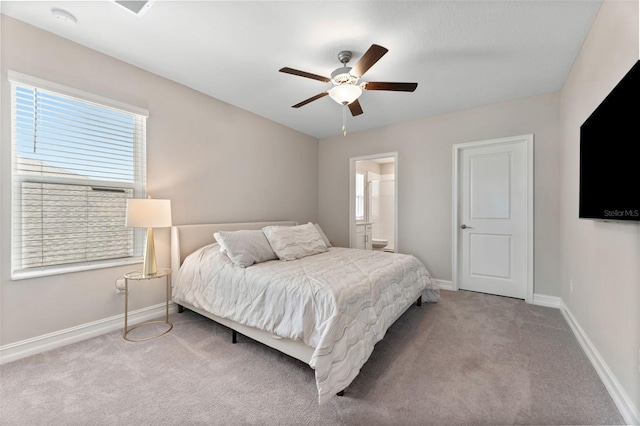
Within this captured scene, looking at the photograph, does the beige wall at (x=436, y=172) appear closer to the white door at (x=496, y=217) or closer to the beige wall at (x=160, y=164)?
the white door at (x=496, y=217)

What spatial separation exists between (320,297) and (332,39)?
6.64 ft

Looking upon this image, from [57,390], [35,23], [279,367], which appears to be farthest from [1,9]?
[279,367]

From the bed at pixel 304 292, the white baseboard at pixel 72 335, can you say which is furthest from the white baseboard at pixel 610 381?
the white baseboard at pixel 72 335

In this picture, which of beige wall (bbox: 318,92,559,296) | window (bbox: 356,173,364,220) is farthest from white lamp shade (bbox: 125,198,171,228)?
window (bbox: 356,173,364,220)

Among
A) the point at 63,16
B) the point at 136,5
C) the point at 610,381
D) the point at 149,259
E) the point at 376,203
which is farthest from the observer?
the point at 376,203

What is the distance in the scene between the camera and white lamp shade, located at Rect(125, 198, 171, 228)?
87.9 inches

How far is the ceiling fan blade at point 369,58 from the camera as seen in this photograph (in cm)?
174

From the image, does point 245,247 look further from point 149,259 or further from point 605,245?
point 605,245

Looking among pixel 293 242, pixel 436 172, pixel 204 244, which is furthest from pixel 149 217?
pixel 436 172

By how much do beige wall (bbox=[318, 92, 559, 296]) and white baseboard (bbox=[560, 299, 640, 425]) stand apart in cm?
112

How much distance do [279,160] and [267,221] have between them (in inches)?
39.9

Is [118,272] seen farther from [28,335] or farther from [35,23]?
[35,23]

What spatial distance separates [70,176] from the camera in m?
2.22

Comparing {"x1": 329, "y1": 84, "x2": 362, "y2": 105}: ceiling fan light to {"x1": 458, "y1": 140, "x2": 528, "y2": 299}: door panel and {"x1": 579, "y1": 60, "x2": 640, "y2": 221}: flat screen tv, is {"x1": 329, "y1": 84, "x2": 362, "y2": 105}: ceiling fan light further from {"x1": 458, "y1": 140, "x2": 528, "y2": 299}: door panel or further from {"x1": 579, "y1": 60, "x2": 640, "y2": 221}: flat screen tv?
{"x1": 458, "y1": 140, "x2": 528, "y2": 299}: door panel
